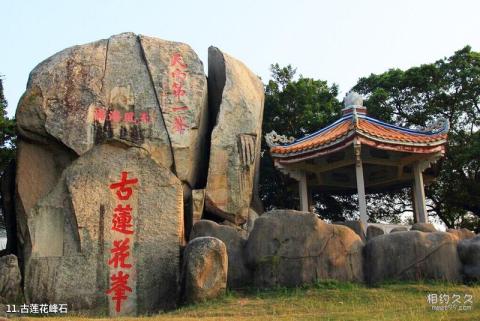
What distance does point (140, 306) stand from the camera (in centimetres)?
949

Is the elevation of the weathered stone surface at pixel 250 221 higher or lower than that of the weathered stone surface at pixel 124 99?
lower

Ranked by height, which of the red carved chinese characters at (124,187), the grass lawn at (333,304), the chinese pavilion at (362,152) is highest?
the chinese pavilion at (362,152)

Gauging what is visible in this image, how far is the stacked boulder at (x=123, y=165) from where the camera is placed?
380 inches

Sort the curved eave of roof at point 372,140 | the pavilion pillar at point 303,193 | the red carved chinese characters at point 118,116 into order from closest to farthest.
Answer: the red carved chinese characters at point 118,116 < the curved eave of roof at point 372,140 < the pavilion pillar at point 303,193

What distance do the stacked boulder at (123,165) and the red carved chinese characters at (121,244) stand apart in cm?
2

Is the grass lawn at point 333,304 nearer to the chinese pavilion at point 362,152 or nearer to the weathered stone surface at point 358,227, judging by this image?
the weathered stone surface at point 358,227

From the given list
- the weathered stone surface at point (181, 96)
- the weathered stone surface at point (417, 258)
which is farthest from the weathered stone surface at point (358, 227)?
the weathered stone surface at point (181, 96)

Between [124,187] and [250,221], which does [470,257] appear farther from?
[124,187]

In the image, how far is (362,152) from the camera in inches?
532

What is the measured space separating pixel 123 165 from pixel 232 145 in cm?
296

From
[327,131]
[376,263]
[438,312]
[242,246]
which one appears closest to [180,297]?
[242,246]

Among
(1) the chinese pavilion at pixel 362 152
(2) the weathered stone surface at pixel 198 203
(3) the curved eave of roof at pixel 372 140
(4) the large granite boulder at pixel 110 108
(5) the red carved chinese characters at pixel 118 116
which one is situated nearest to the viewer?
(4) the large granite boulder at pixel 110 108

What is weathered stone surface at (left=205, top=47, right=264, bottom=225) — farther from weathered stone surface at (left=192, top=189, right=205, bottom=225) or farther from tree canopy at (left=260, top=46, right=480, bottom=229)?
tree canopy at (left=260, top=46, right=480, bottom=229)

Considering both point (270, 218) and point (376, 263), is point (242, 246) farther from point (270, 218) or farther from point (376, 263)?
point (376, 263)
